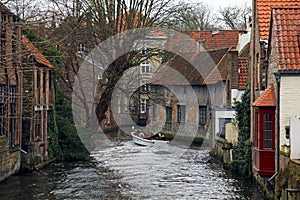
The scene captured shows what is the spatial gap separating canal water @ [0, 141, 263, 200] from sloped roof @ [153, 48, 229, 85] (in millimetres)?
10205

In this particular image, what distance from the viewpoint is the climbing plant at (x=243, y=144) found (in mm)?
21172

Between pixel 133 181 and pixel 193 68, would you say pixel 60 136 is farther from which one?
pixel 193 68

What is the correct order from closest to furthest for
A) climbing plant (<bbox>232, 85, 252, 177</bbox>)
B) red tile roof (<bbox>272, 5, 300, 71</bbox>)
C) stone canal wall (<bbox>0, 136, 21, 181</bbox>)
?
red tile roof (<bbox>272, 5, 300, 71</bbox>), stone canal wall (<bbox>0, 136, 21, 181</bbox>), climbing plant (<bbox>232, 85, 252, 177</bbox>)

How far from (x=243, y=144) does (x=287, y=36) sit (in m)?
6.67

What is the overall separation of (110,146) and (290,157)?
21011 mm

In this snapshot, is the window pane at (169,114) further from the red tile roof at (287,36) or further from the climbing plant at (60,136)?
the red tile roof at (287,36)

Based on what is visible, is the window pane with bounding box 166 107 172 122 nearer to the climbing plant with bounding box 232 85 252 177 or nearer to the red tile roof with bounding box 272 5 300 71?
the climbing plant with bounding box 232 85 252 177

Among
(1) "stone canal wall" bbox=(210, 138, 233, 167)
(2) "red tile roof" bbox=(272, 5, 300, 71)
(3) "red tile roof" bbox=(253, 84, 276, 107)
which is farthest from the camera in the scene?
(1) "stone canal wall" bbox=(210, 138, 233, 167)

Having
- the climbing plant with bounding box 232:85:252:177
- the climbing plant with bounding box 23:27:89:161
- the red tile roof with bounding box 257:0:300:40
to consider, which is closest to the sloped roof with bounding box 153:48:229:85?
the climbing plant with bounding box 23:27:89:161

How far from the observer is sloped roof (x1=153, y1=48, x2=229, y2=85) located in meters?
38.4

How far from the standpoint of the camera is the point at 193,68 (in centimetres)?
4150

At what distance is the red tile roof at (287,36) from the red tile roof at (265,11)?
10.6 ft

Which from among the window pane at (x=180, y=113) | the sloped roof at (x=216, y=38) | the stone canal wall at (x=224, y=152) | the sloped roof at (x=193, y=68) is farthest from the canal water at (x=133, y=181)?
the sloped roof at (x=216, y=38)

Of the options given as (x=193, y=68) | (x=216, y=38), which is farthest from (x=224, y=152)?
(x=216, y=38)
